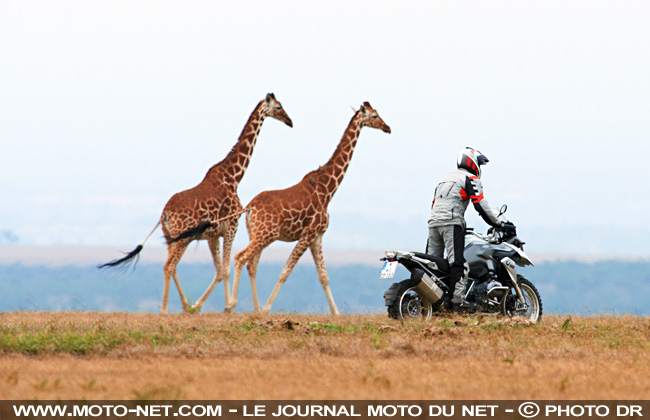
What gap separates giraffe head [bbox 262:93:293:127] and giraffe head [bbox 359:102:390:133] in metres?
1.33

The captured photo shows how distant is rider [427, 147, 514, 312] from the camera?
38.3 ft

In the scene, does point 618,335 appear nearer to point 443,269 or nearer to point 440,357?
point 443,269

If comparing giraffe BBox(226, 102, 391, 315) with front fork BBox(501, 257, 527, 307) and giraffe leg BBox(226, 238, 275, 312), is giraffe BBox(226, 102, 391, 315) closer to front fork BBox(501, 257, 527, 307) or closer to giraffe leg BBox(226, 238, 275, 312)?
giraffe leg BBox(226, 238, 275, 312)

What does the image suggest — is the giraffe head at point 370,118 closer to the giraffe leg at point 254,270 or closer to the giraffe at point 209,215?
the giraffe at point 209,215

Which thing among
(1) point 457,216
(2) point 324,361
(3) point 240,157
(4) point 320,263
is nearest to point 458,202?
(1) point 457,216

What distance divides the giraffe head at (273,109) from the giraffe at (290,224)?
1462 mm

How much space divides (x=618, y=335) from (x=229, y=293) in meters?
6.48

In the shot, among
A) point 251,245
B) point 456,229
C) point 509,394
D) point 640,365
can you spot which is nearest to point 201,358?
point 509,394

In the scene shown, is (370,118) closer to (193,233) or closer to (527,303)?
(193,233)

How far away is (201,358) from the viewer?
7992 mm

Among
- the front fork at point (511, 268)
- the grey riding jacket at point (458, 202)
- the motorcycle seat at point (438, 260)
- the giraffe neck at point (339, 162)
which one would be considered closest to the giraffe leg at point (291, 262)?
the giraffe neck at point (339, 162)

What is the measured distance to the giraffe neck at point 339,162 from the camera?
48.4ft

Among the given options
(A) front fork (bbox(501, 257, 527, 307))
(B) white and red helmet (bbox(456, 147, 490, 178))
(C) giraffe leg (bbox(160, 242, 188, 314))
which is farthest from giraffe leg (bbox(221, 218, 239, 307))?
(A) front fork (bbox(501, 257, 527, 307))

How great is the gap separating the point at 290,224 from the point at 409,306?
3.32 metres
